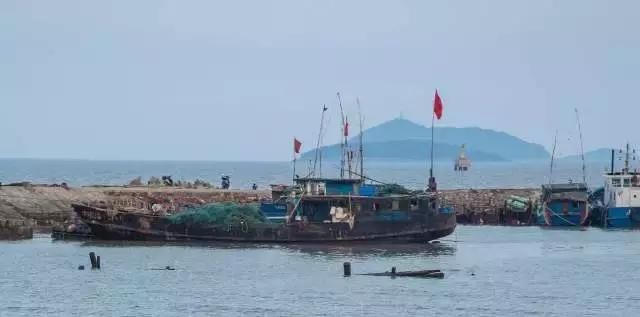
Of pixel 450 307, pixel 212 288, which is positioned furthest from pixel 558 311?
pixel 212 288

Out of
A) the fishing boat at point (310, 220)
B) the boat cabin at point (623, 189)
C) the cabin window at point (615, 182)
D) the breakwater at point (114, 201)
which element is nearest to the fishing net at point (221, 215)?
the fishing boat at point (310, 220)

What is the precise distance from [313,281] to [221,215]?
45.5 feet

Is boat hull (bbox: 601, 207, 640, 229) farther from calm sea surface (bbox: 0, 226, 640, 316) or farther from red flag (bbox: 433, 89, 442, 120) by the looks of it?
red flag (bbox: 433, 89, 442, 120)

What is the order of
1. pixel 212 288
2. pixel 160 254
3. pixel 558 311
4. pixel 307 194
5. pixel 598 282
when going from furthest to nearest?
pixel 307 194 → pixel 160 254 → pixel 598 282 → pixel 212 288 → pixel 558 311

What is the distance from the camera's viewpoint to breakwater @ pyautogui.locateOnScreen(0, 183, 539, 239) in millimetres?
67125

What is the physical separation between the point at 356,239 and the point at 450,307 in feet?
63.5

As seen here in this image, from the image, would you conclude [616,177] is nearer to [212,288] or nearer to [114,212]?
[114,212]

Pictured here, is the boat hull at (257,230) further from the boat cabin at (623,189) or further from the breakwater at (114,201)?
the boat cabin at (623,189)

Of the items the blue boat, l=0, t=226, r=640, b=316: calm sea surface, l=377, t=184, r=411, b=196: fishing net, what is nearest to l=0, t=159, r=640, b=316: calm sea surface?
l=0, t=226, r=640, b=316: calm sea surface

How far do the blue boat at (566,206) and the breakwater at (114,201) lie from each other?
15.7 feet

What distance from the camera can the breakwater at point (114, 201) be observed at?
220ft

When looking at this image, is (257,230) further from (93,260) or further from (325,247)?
(93,260)

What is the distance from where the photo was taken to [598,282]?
47.2 meters

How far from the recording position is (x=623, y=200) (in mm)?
73875
